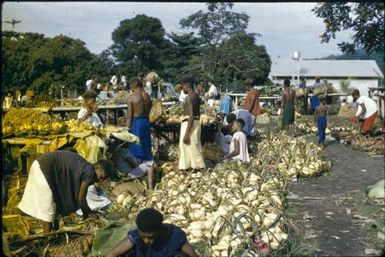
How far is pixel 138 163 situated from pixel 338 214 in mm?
3057

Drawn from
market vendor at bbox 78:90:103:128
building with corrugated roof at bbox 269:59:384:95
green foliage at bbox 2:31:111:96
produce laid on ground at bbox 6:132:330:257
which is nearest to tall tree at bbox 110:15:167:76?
green foliage at bbox 2:31:111:96

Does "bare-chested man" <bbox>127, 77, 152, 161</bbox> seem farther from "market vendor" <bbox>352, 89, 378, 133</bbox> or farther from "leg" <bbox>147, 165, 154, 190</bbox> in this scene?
"market vendor" <bbox>352, 89, 378, 133</bbox>

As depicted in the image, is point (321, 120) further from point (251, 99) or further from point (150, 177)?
point (150, 177)

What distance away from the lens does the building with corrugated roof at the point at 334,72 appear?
5141cm

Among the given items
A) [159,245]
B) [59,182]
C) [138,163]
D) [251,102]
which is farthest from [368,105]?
[159,245]

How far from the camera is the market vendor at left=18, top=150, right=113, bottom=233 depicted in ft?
17.2

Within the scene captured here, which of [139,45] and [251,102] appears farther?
[139,45]

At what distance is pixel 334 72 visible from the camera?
5278 centimetres

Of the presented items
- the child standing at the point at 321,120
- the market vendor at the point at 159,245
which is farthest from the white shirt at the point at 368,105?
the market vendor at the point at 159,245

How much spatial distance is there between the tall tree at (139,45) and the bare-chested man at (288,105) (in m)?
28.9

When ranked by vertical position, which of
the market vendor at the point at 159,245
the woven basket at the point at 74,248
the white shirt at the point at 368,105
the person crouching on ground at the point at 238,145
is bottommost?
the woven basket at the point at 74,248

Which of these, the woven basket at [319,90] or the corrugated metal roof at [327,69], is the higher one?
the corrugated metal roof at [327,69]

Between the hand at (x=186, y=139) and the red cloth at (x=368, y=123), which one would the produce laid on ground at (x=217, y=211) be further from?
the red cloth at (x=368, y=123)

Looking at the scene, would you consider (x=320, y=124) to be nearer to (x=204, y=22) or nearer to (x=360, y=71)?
(x=204, y=22)
